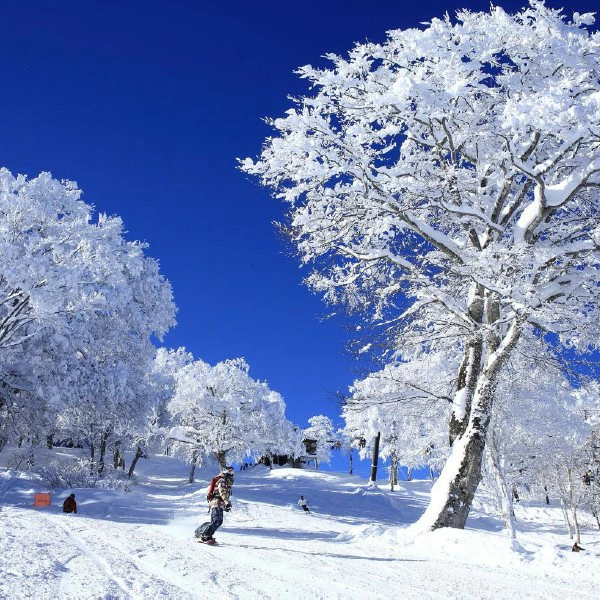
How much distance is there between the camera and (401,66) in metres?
8.96

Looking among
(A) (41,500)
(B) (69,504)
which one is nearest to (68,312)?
(B) (69,504)

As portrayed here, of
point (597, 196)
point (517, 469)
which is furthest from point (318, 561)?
point (517, 469)

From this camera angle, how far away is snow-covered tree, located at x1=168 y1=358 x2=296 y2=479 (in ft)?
131

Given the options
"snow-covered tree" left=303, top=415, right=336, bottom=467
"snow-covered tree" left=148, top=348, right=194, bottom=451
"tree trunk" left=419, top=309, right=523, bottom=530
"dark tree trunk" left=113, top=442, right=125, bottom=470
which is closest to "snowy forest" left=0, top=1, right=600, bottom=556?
"tree trunk" left=419, top=309, right=523, bottom=530

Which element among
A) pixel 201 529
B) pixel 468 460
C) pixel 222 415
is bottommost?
pixel 201 529

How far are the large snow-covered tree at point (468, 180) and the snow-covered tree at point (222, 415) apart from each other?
31.1 m

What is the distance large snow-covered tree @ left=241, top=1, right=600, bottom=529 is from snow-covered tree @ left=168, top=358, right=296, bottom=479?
3106cm

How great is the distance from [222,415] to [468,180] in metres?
34.3

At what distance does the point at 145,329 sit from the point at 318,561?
20.0 m

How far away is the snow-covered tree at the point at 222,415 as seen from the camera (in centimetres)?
4003

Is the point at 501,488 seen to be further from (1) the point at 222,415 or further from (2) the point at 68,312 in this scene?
(1) the point at 222,415

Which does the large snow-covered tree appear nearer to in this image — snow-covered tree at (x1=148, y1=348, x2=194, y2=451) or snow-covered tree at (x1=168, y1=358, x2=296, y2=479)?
snow-covered tree at (x1=148, y1=348, x2=194, y2=451)

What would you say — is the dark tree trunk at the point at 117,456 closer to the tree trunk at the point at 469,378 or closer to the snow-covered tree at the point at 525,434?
the snow-covered tree at the point at 525,434

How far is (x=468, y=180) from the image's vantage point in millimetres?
9750
